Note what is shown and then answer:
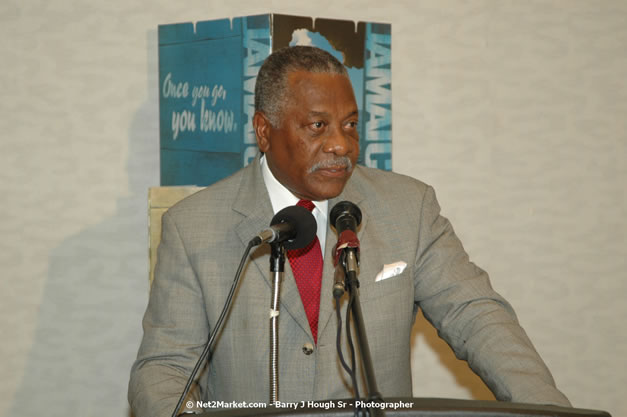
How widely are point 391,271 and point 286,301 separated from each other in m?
0.34

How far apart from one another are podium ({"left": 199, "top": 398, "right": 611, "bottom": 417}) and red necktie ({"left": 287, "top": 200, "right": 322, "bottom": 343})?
84 centimetres


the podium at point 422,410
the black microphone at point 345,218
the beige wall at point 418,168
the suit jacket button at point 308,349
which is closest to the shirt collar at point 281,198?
the suit jacket button at point 308,349

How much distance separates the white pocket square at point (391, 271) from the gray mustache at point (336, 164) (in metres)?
0.34

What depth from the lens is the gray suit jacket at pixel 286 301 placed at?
1.92 metres

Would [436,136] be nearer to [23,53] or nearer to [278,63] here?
[278,63]

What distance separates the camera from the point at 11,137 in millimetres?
3203

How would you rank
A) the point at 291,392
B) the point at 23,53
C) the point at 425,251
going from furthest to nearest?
the point at 23,53 < the point at 425,251 < the point at 291,392

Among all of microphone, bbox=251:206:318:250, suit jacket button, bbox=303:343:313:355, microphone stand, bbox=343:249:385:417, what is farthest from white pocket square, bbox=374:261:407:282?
microphone stand, bbox=343:249:385:417

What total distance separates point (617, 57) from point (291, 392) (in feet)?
8.74

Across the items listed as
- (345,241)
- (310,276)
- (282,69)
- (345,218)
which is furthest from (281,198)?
(345,241)

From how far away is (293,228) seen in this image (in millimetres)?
1462

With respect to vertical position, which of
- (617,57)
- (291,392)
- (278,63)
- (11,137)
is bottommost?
(291,392)

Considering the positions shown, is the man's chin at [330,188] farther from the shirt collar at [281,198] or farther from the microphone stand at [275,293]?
the microphone stand at [275,293]

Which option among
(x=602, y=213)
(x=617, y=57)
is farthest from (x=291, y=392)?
(x=617, y=57)
